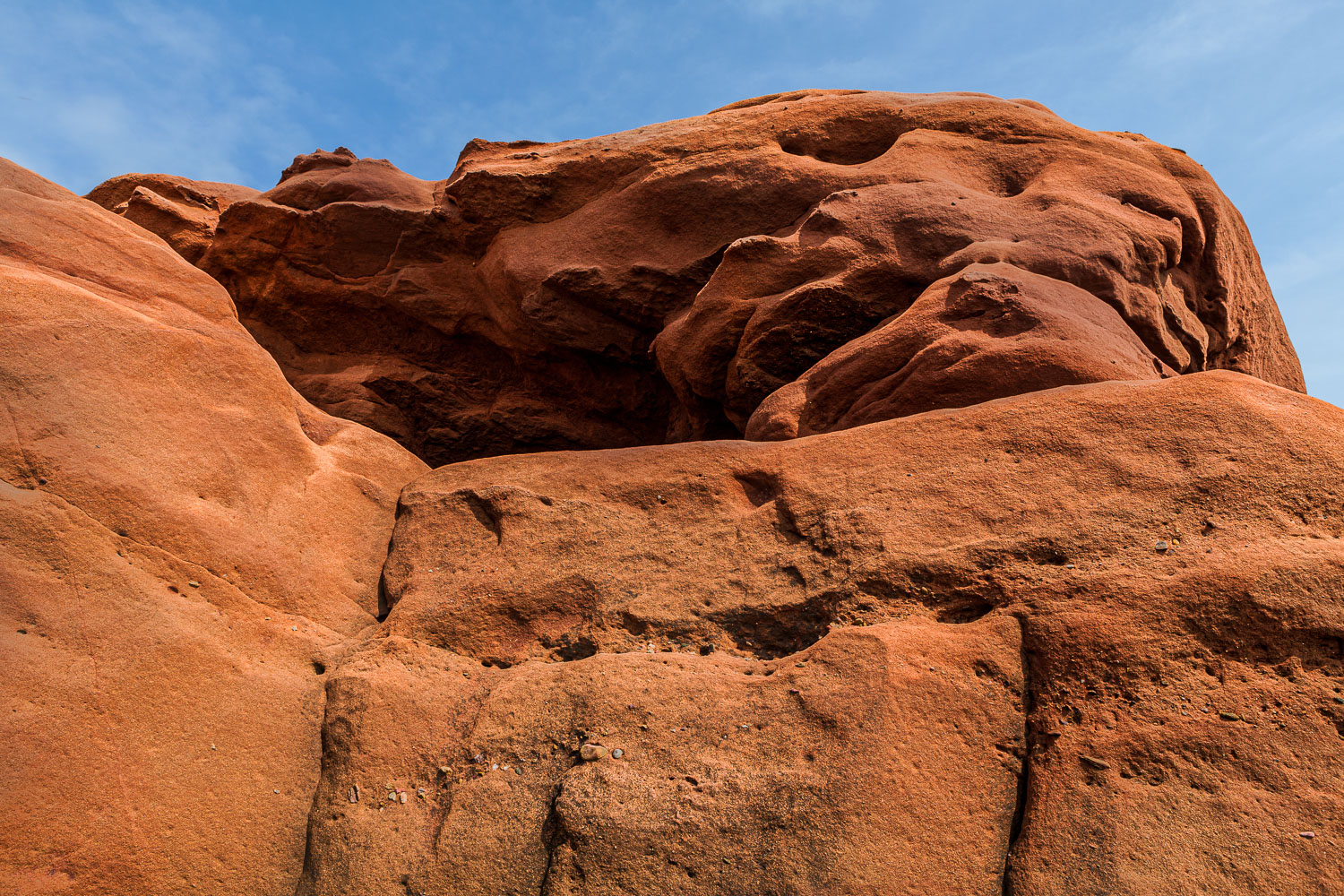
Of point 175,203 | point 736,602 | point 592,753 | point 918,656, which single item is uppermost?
point 175,203

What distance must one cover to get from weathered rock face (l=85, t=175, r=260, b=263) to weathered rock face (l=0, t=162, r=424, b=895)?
3.28 m

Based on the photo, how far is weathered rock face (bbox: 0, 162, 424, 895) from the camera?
2.91m

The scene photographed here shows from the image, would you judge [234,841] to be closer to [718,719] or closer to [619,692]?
[619,692]

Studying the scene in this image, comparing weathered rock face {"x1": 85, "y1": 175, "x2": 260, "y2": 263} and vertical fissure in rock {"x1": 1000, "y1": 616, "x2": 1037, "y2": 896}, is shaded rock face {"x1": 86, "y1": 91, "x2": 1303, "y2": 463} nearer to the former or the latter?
weathered rock face {"x1": 85, "y1": 175, "x2": 260, "y2": 263}

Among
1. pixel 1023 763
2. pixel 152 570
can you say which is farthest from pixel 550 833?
pixel 152 570

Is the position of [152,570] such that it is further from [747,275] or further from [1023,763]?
[747,275]

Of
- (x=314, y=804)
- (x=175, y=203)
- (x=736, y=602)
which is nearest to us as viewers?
(x=314, y=804)

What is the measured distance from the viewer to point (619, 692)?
10.5 ft

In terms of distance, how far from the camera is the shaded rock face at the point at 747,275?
16.0 feet

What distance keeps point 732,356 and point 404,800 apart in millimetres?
3273

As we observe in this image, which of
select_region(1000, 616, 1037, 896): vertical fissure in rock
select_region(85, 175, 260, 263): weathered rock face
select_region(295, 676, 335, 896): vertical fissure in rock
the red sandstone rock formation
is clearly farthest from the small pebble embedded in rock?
select_region(85, 175, 260, 263): weathered rock face

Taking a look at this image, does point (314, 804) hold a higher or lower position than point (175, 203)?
lower

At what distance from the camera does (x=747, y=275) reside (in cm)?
568

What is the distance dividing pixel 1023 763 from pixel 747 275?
135 inches
